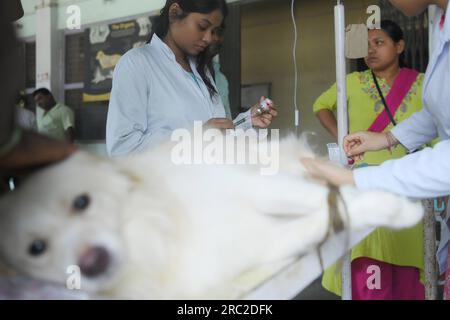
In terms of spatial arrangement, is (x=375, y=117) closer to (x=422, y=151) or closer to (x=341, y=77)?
(x=341, y=77)

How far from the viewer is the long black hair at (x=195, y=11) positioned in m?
1.20

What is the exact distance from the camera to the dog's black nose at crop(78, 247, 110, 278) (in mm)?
789

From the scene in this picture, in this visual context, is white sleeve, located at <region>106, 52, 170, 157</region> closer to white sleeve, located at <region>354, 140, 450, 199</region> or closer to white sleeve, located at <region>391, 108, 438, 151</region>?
white sleeve, located at <region>354, 140, 450, 199</region>

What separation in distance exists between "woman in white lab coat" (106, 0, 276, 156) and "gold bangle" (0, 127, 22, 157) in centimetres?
27

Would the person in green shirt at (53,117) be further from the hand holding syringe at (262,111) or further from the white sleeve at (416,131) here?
the white sleeve at (416,131)

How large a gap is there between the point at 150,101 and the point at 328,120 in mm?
651

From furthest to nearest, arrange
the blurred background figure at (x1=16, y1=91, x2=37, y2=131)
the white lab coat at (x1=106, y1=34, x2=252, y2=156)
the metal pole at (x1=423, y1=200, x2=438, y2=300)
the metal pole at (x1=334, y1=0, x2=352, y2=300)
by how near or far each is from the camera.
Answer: the metal pole at (x1=423, y1=200, x2=438, y2=300) < the metal pole at (x1=334, y1=0, x2=352, y2=300) < the white lab coat at (x1=106, y1=34, x2=252, y2=156) < the blurred background figure at (x1=16, y1=91, x2=37, y2=131)

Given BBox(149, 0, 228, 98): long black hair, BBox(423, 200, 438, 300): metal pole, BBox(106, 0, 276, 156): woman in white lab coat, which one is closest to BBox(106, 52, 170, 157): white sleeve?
BBox(106, 0, 276, 156): woman in white lab coat

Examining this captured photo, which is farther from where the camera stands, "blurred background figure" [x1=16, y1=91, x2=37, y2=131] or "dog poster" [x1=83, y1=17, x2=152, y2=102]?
"dog poster" [x1=83, y1=17, x2=152, y2=102]

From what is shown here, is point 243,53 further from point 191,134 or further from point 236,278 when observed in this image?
point 236,278

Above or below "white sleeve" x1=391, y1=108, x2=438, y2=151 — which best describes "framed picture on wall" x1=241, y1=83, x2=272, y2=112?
above

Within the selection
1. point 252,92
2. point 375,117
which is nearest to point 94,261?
point 375,117

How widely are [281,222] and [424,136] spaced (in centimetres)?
66

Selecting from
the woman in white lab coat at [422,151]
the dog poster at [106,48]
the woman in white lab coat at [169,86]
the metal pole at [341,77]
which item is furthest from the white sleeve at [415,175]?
the dog poster at [106,48]
